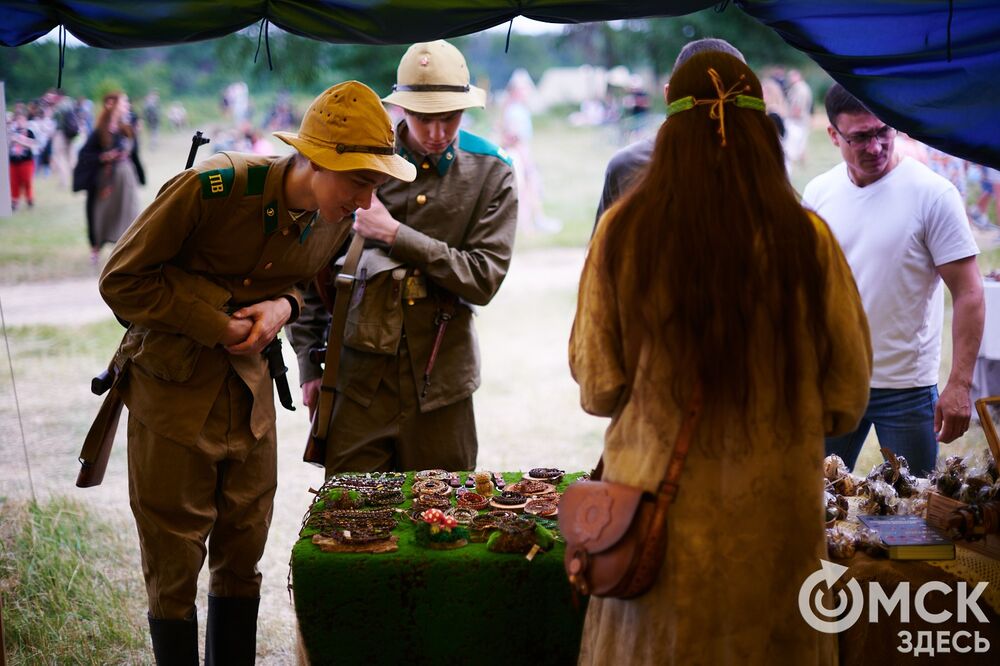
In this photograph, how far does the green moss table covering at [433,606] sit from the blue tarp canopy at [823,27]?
1.70m

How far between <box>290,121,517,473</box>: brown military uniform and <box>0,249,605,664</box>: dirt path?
1.14 metres

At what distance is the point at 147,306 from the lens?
9.14ft

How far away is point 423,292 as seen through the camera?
3578 millimetres

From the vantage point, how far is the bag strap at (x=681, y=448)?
2.04 metres

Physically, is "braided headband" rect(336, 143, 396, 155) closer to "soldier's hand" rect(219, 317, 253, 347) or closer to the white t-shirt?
"soldier's hand" rect(219, 317, 253, 347)

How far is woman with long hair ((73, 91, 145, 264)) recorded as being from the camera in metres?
10.1

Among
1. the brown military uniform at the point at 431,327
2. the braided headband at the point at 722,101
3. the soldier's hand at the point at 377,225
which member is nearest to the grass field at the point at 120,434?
the brown military uniform at the point at 431,327

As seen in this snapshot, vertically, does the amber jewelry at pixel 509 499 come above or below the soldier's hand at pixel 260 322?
below

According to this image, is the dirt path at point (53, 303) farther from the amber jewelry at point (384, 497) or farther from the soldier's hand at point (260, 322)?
the amber jewelry at point (384, 497)

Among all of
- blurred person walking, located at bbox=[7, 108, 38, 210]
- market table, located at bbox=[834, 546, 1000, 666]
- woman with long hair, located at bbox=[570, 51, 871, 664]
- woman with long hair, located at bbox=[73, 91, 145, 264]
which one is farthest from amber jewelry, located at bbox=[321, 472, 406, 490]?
blurred person walking, located at bbox=[7, 108, 38, 210]

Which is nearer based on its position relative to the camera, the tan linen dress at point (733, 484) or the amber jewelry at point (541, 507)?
the tan linen dress at point (733, 484)

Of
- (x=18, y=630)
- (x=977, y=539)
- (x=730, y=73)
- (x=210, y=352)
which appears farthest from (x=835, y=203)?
(x=18, y=630)

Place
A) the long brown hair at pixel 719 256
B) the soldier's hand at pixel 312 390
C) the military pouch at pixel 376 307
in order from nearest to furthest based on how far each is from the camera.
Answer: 1. the long brown hair at pixel 719 256
2. the military pouch at pixel 376 307
3. the soldier's hand at pixel 312 390

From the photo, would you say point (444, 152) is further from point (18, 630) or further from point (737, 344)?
point (18, 630)
